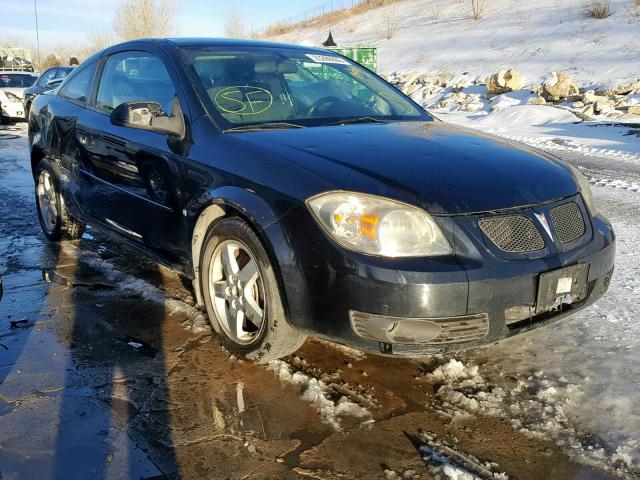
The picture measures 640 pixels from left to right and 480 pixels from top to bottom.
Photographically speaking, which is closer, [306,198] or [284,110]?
[306,198]

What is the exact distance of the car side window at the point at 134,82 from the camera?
3777 millimetres

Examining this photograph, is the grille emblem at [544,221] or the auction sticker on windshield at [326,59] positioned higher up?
the auction sticker on windshield at [326,59]

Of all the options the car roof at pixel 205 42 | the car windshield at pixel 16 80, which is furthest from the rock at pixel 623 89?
the car windshield at pixel 16 80

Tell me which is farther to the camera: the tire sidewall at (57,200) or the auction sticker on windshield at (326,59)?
the tire sidewall at (57,200)

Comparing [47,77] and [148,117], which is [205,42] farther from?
[47,77]

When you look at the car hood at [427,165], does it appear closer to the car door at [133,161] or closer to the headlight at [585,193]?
the headlight at [585,193]

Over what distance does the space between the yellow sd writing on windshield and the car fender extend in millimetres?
615

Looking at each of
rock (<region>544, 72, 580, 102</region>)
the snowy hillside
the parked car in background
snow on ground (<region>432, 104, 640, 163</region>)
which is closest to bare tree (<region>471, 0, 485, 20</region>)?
the snowy hillside

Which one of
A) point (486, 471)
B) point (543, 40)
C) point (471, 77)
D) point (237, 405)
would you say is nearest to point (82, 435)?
point (237, 405)

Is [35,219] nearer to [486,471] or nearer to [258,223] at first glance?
[258,223]

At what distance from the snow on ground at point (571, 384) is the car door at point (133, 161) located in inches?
69.5

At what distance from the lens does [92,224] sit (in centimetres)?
461

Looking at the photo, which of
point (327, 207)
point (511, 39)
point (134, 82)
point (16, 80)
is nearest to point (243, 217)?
point (327, 207)

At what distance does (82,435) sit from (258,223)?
1.17 m
